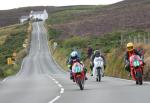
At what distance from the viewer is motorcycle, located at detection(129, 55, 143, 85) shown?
24.4 meters

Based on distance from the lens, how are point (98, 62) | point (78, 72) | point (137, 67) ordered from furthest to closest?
point (98, 62), point (78, 72), point (137, 67)

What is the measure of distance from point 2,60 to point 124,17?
967 inches

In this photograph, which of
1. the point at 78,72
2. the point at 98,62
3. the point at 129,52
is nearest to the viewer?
the point at 78,72

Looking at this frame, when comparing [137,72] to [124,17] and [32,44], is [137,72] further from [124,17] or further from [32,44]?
[32,44]

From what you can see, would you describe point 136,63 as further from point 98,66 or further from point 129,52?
point 98,66

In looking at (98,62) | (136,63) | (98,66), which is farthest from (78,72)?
(98,62)

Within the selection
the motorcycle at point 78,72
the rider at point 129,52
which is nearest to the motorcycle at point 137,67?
the rider at point 129,52

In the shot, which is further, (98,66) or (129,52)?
(98,66)

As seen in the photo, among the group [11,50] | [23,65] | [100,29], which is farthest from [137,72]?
[11,50]

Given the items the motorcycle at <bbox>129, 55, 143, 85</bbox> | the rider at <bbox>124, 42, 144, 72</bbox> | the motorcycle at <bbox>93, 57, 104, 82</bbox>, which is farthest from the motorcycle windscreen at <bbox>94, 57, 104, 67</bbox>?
the motorcycle at <bbox>129, 55, 143, 85</bbox>

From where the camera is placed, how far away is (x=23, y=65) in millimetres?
85188

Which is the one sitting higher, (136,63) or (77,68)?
(136,63)

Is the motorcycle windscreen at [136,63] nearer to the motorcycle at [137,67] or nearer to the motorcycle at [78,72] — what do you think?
the motorcycle at [137,67]

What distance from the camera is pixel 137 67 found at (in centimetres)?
2450
